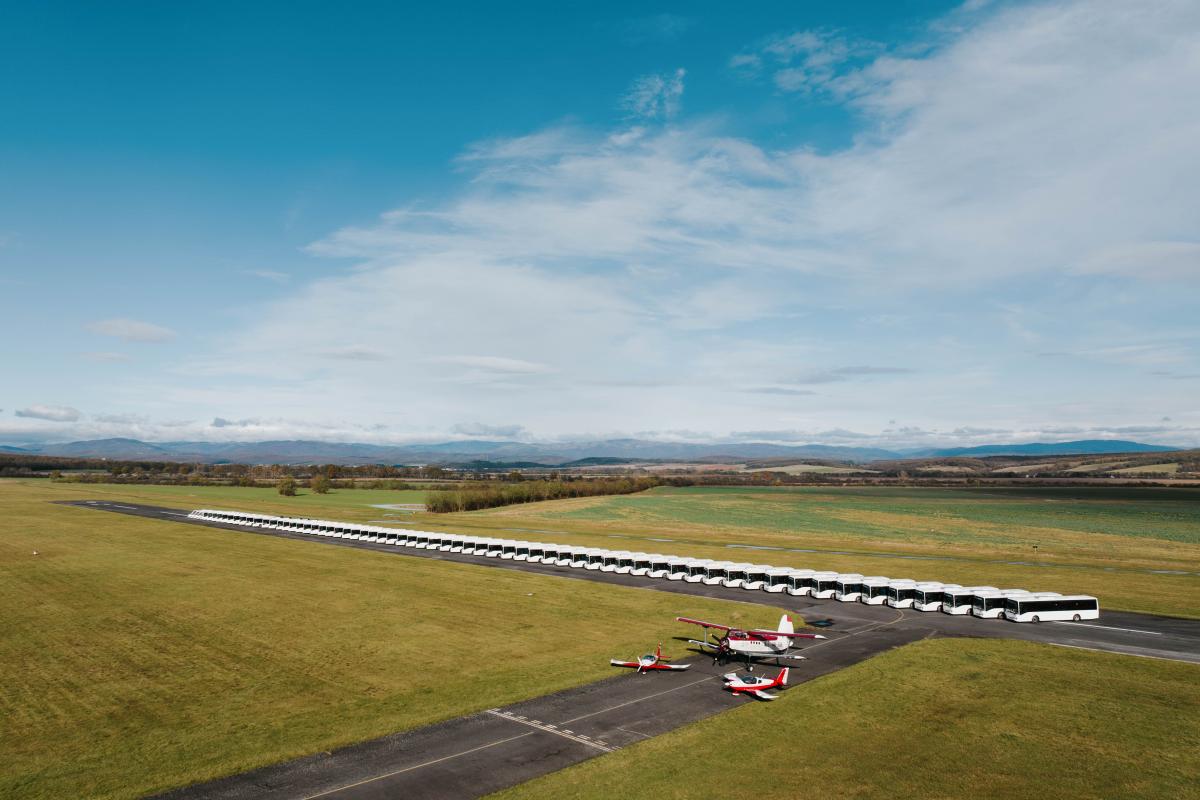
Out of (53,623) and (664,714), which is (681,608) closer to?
(664,714)

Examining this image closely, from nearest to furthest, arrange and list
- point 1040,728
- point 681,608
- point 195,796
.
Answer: point 195,796 → point 1040,728 → point 681,608

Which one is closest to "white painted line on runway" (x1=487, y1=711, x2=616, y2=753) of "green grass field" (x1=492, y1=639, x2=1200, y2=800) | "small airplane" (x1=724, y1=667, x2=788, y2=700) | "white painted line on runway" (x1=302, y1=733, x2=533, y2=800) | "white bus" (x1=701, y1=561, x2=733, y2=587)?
"white painted line on runway" (x1=302, y1=733, x2=533, y2=800)

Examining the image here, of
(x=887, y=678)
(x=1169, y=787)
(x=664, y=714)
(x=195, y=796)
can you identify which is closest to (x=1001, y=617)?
(x=887, y=678)

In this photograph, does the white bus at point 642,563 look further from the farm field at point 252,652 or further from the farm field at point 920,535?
the farm field at point 920,535

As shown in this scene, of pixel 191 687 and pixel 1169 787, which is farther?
pixel 191 687

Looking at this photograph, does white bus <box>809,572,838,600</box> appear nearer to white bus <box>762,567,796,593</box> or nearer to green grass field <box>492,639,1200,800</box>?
white bus <box>762,567,796,593</box>

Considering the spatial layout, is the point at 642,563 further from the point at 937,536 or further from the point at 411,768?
the point at 937,536

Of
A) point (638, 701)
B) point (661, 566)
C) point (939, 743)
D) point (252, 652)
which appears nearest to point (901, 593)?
point (661, 566)
